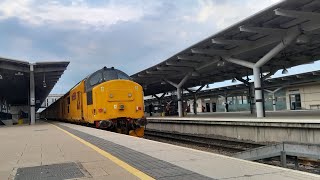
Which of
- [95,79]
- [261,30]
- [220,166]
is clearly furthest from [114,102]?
[220,166]

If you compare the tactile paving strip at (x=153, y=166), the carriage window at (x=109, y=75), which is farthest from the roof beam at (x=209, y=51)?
the tactile paving strip at (x=153, y=166)

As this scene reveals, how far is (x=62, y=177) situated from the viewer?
6504 mm

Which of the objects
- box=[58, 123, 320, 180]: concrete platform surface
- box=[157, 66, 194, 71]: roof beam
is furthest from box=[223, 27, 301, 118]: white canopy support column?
box=[58, 123, 320, 180]: concrete platform surface

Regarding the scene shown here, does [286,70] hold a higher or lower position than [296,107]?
higher

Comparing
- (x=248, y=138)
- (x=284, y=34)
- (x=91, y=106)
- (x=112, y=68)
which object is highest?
(x=284, y=34)

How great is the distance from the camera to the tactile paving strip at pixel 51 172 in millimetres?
6596

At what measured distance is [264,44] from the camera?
21875 millimetres

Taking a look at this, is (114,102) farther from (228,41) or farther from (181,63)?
(181,63)

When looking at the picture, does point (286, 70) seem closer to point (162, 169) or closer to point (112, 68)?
point (112, 68)

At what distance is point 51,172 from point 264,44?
17.5 meters

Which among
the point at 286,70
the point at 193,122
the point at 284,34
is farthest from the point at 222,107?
the point at 284,34

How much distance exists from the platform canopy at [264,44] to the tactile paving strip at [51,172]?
12322mm

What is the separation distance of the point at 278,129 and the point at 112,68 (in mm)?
8838

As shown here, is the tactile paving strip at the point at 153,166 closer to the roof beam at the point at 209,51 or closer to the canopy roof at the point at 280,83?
the canopy roof at the point at 280,83
